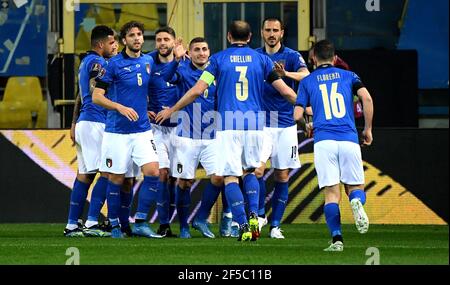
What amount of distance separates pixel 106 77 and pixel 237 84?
1403 mm

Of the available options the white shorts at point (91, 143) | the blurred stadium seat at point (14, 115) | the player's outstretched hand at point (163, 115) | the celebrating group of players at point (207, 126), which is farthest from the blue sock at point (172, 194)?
the blurred stadium seat at point (14, 115)

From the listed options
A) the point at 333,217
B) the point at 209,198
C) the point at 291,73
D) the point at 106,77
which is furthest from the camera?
the point at 209,198

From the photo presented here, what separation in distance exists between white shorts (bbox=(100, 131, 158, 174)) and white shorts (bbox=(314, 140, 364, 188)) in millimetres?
2142

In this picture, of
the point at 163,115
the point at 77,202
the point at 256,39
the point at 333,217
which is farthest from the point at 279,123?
the point at 256,39

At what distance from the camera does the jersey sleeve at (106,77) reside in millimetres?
12953

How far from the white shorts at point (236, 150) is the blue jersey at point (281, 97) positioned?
4.71 feet

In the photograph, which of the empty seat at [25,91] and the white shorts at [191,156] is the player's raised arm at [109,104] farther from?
the empty seat at [25,91]

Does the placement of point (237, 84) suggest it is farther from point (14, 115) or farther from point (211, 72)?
point (14, 115)

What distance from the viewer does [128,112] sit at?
41.7 ft

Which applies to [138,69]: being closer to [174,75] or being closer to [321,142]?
[174,75]

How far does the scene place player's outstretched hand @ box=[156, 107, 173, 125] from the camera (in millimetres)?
12916

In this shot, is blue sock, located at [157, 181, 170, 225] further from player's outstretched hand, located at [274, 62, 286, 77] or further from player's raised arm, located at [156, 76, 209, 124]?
player's outstretched hand, located at [274, 62, 286, 77]

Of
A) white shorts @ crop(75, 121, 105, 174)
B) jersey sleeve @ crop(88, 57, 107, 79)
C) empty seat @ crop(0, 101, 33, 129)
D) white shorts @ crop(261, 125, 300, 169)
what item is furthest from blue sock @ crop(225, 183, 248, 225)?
empty seat @ crop(0, 101, 33, 129)
